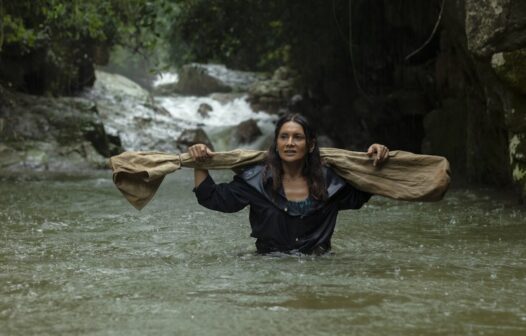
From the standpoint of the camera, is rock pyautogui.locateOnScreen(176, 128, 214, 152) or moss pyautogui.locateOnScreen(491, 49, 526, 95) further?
rock pyautogui.locateOnScreen(176, 128, 214, 152)

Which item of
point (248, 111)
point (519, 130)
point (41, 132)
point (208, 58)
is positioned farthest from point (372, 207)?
point (248, 111)

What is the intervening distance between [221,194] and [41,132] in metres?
12.6

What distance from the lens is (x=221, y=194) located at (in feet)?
16.8

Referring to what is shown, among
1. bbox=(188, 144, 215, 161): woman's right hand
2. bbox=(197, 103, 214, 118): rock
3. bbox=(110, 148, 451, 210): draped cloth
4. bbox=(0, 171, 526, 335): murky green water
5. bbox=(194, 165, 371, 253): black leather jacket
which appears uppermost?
bbox=(197, 103, 214, 118): rock

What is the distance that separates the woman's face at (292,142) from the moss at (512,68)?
9.30ft

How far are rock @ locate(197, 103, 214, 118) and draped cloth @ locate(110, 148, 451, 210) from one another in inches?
829

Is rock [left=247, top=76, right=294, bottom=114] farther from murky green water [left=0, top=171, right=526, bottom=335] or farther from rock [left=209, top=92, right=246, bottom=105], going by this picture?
murky green water [left=0, top=171, right=526, bottom=335]

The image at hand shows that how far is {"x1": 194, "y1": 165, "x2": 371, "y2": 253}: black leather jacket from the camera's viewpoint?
16.7 ft

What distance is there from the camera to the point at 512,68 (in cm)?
695

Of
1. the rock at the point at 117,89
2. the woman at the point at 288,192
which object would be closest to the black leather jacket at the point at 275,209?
the woman at the point at 288,192

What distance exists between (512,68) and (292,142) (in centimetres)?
296

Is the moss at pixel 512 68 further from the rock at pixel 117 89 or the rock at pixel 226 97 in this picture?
the rock at pixel 226 97

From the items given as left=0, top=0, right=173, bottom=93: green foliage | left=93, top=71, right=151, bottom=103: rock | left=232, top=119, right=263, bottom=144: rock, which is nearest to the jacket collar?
left=0, top=0, right=173, bottom=93: green foliage

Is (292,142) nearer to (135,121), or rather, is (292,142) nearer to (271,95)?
(135,121)
